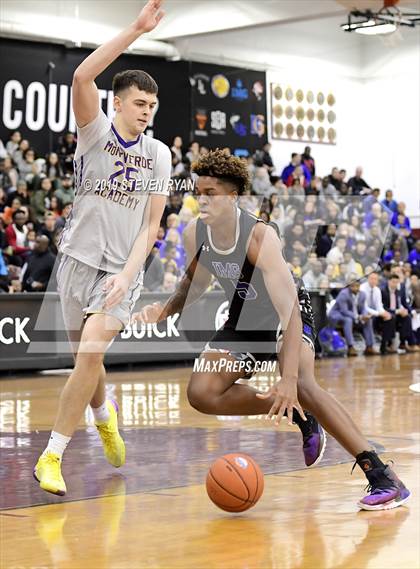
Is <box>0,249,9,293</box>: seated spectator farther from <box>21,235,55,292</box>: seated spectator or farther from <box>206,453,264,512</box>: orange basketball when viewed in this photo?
<box>206,453,264,512</box>: orange basketball

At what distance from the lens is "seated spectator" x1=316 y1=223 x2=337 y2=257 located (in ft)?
75.0

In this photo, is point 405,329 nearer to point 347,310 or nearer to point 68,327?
point 347,310

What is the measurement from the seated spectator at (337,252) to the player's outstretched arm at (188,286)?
15505 mm

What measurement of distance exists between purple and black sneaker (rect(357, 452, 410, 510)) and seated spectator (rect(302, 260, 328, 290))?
14.7 m

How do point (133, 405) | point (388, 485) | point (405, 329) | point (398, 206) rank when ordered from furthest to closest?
point (398, 206) < point (405, 329) < point (133, 405) < point (388, 485)

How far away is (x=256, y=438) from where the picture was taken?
9211 millimetres

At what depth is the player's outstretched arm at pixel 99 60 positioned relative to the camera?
6191 millimetres

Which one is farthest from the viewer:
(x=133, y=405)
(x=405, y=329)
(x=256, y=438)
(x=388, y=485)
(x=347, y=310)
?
(x=405, y=329)

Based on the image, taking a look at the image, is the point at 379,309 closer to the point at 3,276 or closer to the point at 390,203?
the point at 390,203

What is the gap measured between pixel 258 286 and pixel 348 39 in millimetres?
28960

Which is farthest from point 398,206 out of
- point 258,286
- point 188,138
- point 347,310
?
point 258,286

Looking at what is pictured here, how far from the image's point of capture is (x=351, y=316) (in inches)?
862

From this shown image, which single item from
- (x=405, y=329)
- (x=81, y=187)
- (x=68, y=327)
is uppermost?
(x=81, y=187)

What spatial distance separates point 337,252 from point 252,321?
1576cm
